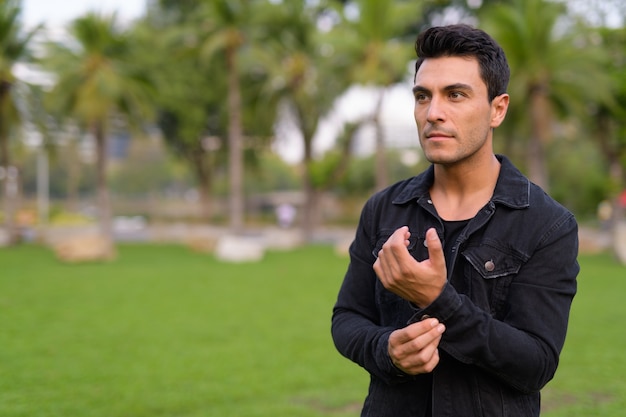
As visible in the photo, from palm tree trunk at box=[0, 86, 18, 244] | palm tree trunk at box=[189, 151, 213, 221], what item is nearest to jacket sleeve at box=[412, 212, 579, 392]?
palm tree trunk at box=[0, 86, 18, 244]

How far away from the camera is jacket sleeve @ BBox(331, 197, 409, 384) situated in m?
1.76

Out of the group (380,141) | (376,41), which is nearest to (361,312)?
(376,41)

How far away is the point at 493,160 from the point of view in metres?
1.89

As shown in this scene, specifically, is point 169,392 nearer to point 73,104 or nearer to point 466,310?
point 466,310

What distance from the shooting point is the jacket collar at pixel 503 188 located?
176cm

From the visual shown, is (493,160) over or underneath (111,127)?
underneath

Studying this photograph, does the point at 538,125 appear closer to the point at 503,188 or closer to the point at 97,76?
the point at 97,76

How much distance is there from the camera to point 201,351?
750 centimetres

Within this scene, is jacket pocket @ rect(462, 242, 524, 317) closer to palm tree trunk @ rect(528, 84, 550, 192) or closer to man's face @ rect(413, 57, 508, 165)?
man's face @ rect(413, 57, 508, 165)

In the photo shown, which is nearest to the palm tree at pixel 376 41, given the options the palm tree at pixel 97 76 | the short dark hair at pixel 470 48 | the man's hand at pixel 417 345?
the palm tree at pixel 97 76

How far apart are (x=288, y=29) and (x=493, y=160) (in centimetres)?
2501

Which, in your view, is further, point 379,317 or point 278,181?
point 278,181

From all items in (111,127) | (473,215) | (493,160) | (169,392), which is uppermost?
(111,127)

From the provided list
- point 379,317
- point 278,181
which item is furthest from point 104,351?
point 278,181
